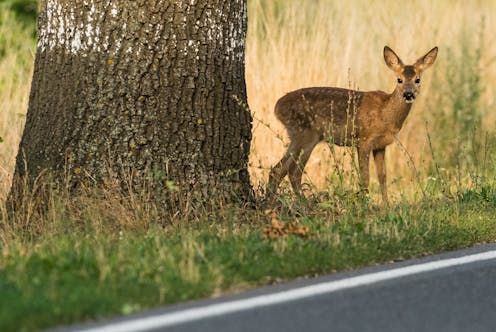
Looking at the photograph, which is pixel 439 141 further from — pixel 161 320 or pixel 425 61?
pixel 161 320

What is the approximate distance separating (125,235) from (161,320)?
2.40m

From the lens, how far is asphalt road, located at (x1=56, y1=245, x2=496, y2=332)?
5.75 meters

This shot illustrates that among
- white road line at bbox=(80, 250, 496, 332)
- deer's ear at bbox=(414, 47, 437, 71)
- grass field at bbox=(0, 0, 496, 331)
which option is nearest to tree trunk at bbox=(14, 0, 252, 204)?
grass field at bbox=(0, 0, 496, 331)

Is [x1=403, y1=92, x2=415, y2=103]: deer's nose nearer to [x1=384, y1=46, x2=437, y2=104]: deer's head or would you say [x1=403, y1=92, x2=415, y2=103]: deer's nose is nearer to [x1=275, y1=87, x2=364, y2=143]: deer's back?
[x1=384, y1=46, x2=437, y2=104]: deer's head

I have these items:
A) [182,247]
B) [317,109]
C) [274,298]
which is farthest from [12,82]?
[274,298]

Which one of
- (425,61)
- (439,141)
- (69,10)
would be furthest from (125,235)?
(439,141)

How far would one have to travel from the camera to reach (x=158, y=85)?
8.88 metres

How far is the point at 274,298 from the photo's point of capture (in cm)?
635

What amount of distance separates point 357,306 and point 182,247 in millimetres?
1572

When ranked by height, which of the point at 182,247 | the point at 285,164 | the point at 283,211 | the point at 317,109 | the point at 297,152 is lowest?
the point at 182,247

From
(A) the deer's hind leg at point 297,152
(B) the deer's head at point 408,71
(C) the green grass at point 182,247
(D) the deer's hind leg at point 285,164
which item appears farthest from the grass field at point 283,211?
(B) the deer's head at point 408,71

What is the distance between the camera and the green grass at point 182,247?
6086mm

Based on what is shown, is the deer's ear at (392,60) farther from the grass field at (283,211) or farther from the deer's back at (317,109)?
the grass field at (283,211)

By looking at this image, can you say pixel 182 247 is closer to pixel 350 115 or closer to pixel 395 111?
pixel 350 115
